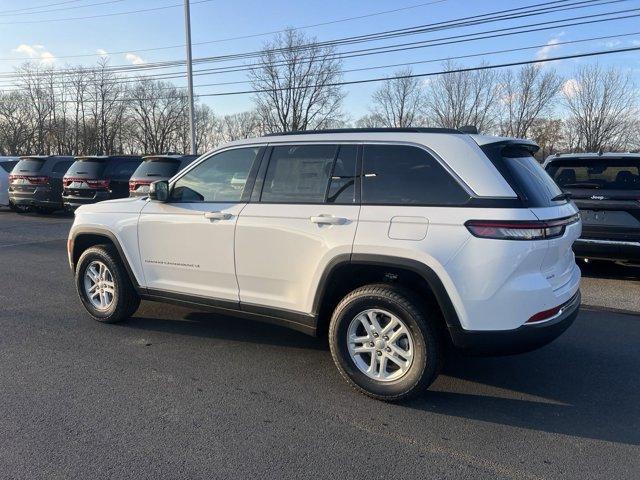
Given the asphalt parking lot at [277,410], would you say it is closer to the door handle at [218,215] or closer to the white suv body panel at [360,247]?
the white suv body panel at [360,247]

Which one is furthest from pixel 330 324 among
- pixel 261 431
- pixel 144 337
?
pixel 144 337

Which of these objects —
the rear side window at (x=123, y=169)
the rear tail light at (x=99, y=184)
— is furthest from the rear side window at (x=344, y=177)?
the rear side window at (x=123, y=169)

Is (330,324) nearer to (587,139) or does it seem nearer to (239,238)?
(239,238)

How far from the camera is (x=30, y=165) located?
15.5m

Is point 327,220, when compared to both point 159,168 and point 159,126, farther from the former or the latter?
point 159,126

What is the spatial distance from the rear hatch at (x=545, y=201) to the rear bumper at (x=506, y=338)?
11.6 inches

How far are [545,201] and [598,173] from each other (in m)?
4.37

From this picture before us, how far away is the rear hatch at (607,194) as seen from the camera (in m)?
6.66

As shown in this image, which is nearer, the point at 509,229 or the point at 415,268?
the point at 509,229

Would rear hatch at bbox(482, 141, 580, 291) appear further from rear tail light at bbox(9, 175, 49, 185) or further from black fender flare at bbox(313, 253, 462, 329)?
rear tail light at bbox(9, 175, 49, 185)

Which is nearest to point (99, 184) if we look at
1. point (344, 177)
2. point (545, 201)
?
point (344, 177)

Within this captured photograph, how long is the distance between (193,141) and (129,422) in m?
22.0

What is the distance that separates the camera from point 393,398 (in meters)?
3.49

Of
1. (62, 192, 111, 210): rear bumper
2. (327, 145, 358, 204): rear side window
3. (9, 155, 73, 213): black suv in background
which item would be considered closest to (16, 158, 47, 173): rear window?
(9, 155, 73, 213): black suv in background
